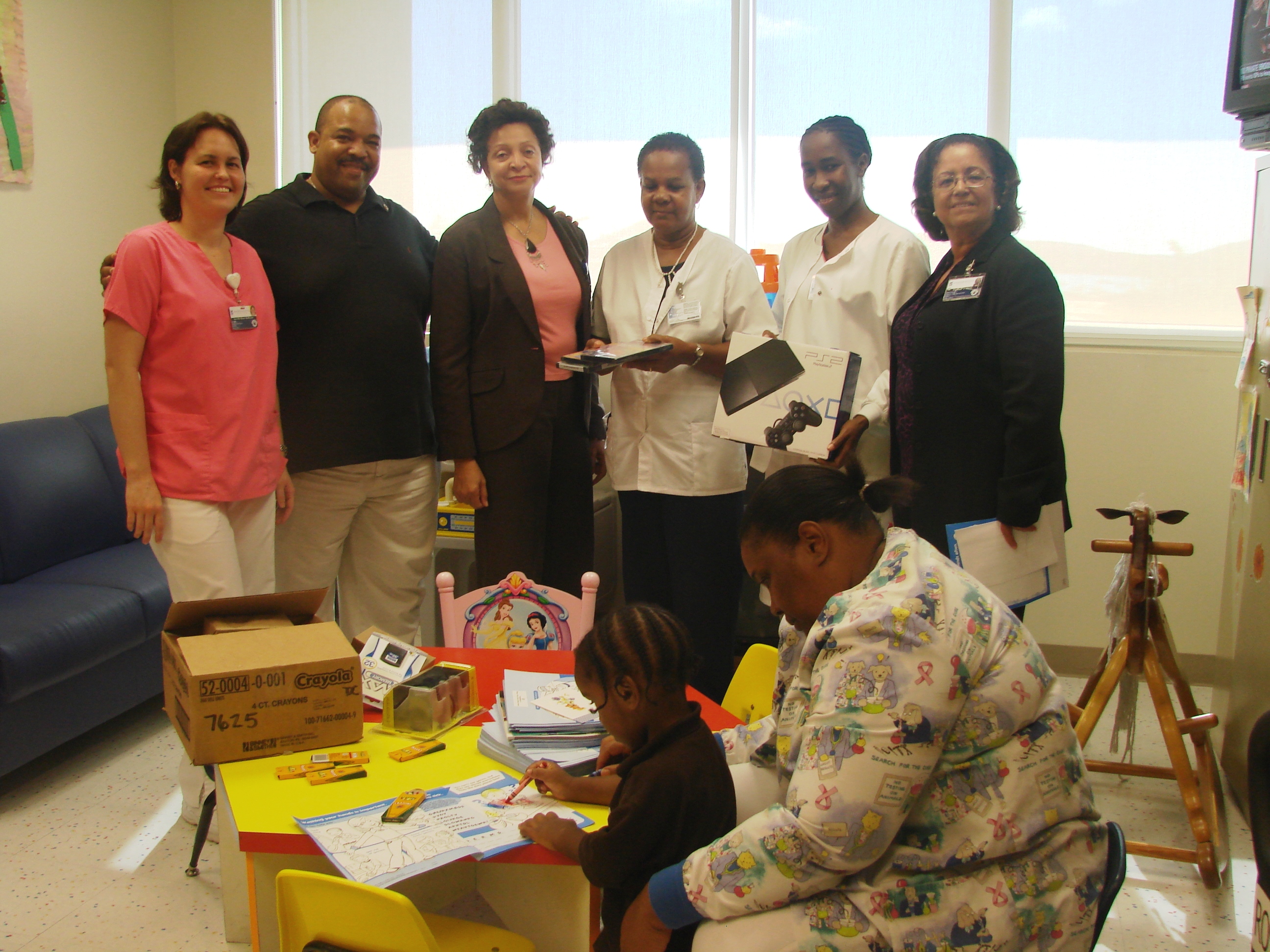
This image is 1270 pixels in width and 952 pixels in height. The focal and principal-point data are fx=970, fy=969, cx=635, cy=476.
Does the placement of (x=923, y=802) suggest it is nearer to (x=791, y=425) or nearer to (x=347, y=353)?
(x=791, y=425)

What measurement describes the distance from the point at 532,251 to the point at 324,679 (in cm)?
140

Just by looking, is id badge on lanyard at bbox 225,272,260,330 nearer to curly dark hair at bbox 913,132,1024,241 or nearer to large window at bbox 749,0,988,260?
curly dark hair at bbox 913,132,1024,241

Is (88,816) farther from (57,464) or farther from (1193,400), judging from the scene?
(1193,400)

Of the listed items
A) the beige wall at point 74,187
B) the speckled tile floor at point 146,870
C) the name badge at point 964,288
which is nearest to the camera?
the speckled tile floor at point 146,870

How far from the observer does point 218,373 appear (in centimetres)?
225

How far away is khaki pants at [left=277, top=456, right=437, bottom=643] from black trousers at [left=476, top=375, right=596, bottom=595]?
0.61ft

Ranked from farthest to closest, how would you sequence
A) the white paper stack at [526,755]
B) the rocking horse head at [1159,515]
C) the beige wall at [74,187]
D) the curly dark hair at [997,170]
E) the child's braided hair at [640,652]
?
the beige wall at [74,187] < the rocking horse head at [1159,515] < the curly dark hair at [997,170] < the white paper stack at [526,755] < the child's braided hair at [640,652]

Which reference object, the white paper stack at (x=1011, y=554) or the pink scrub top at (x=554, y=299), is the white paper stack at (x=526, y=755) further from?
the pink scrub top at (x=554, y=299)

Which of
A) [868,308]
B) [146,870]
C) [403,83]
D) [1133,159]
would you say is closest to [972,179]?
[868,308]

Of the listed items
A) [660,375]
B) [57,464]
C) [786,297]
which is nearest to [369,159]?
[660,375]

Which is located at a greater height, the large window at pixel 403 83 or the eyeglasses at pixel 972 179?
the large window at pixel 403 83

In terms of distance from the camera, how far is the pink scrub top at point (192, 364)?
7.08 feet

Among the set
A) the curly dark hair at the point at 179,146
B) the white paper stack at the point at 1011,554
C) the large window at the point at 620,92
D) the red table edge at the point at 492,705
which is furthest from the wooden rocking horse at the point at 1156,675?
the curly dark hair at the point at 179,146

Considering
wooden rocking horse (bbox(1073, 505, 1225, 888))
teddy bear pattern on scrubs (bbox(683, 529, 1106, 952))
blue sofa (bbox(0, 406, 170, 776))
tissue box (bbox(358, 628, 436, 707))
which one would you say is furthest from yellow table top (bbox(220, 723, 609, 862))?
wooden rocking horse (bbox(1073, 505, 1225, 888))
